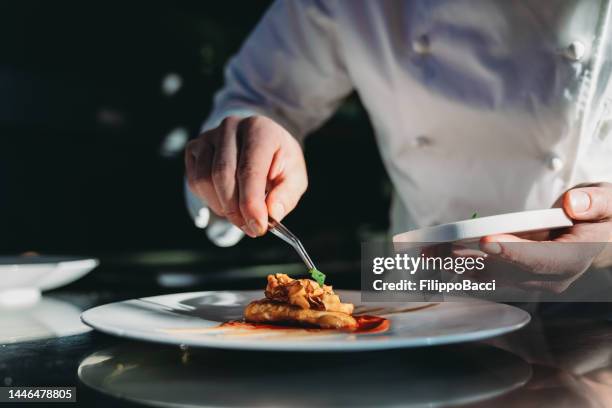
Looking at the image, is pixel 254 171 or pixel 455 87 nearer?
pixel 254 171

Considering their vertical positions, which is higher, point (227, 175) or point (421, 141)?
point (421, 141)

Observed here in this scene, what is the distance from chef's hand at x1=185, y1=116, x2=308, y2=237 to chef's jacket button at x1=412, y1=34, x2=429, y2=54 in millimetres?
407

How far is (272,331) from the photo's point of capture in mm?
669

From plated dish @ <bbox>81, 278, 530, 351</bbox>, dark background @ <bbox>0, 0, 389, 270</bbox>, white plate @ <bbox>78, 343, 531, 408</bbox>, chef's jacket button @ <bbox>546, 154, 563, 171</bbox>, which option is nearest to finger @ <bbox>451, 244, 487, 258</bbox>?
plated dish @ <bbox>81, 278, 530, 351</bbox>

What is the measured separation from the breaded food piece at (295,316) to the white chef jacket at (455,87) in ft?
1.87

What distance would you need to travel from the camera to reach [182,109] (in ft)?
10.3

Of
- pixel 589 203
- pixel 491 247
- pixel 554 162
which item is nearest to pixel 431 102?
pixel 554 162

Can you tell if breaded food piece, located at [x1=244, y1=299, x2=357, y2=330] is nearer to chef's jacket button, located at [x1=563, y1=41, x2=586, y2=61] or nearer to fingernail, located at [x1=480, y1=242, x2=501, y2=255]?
fingernail, located at [x1=480, y1=242, x2=501, y2=255]

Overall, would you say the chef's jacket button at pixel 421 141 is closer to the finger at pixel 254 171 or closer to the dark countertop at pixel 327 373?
the finger at pixel 254 171

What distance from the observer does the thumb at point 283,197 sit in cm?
92

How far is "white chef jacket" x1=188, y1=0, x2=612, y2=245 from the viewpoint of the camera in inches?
46.1

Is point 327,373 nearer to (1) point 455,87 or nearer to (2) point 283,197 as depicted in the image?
(2) point 283,197

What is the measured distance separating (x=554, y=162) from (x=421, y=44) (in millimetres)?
376

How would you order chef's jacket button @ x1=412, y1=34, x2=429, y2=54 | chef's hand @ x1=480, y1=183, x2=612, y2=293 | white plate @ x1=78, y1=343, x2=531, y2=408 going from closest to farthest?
1. white plate @ x1=78, y1=343, x2=531, y2=408
2. chef's hand @ x1=480, y1=183, x2=612, y2=293
3. chef's jacket button @ x1=412, y1=34, x2=429, y2=54
